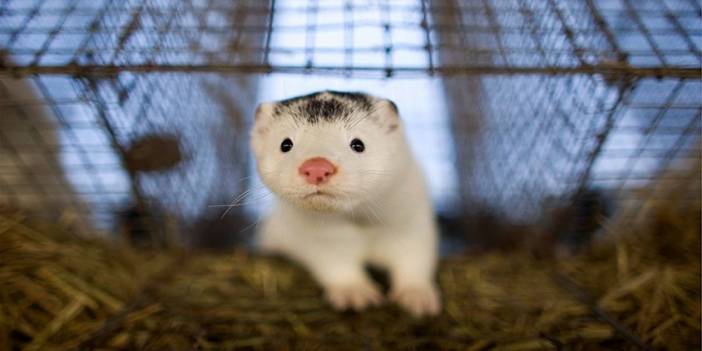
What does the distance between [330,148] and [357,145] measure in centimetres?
20

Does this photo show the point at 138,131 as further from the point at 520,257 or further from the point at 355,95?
the point at 520,257

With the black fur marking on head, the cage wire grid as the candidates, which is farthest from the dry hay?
the black fur marking on head

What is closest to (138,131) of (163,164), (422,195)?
(163,164)

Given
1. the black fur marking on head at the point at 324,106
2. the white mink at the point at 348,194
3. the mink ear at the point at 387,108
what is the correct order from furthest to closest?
the mink ear at the point at 387,108
the black fur marking on head at the point at 324,106
the white mink at the point at 348,194

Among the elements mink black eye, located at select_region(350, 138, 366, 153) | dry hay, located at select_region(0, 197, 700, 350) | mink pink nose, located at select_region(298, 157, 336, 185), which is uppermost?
mink black eye, located at select_region(350, 138, 366, 153)

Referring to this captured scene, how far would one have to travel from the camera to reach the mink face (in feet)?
5.81

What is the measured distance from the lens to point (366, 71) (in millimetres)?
1895

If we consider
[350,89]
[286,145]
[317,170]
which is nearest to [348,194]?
[317,170]

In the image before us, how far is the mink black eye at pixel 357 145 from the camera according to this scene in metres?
2.00

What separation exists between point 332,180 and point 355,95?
0.63m

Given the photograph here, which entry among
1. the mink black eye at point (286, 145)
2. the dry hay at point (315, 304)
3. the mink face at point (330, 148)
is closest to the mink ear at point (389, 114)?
the mink face at point (330, 148)

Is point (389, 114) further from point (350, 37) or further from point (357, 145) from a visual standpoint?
point (350, 37)

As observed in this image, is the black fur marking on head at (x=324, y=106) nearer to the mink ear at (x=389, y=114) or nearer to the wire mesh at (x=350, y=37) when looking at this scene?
the mink ear at (x=389, y=114)

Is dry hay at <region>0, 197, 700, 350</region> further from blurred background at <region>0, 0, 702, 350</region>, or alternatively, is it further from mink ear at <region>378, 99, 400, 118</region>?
mink ear at <region>378, 99, 400, 118</region>
